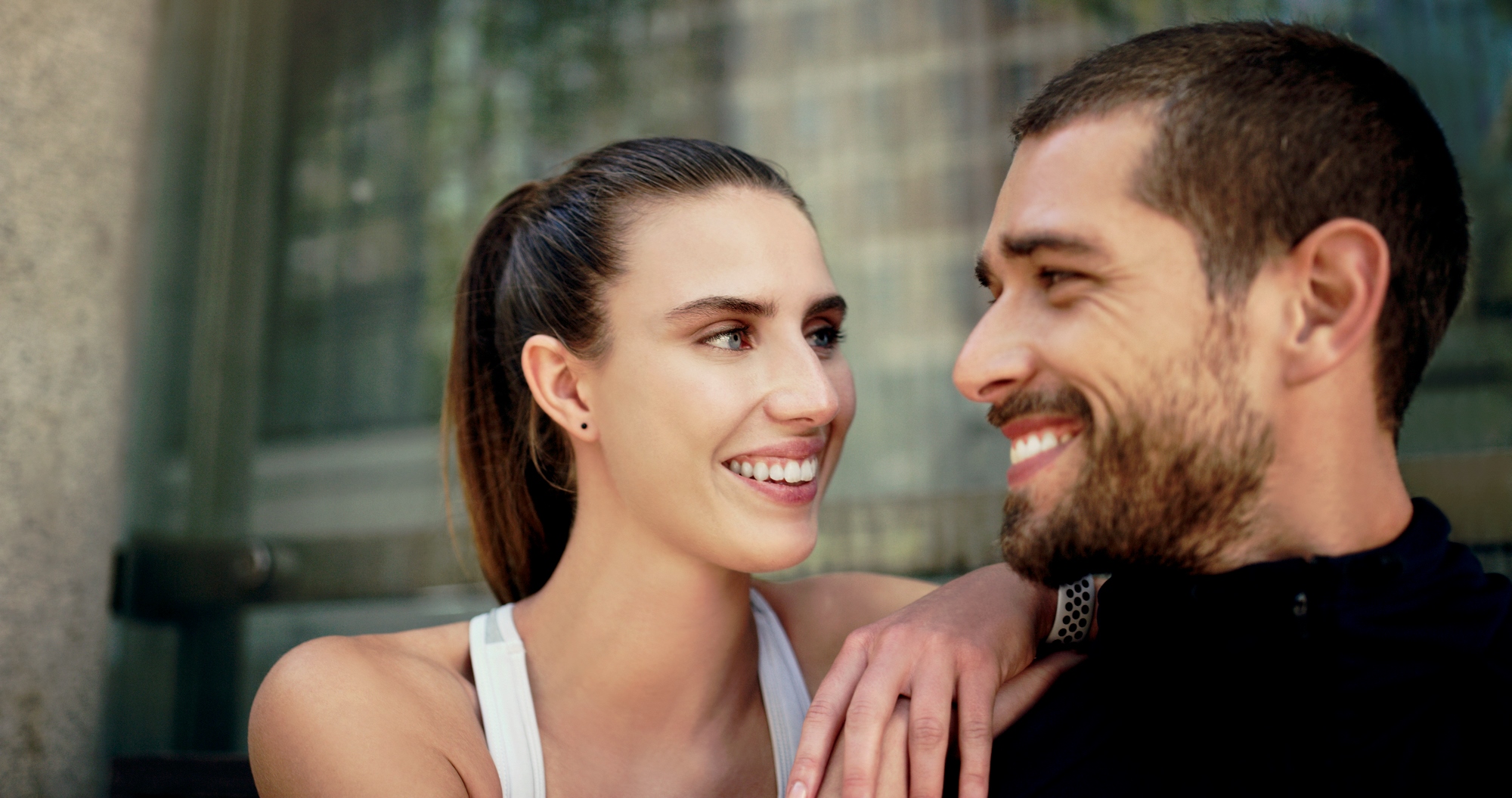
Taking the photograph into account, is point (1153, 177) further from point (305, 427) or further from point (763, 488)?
point (305, 427)

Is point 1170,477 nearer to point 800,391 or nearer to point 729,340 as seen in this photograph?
point 800,391

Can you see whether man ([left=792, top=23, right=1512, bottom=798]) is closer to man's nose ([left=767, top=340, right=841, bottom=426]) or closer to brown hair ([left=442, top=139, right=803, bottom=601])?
man's nose ([left=767, top=340, right=841, bottom=426])

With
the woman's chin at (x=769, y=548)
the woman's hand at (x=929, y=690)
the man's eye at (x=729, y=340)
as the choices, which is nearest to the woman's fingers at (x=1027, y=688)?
the woman's hand at (x=929, y=690)

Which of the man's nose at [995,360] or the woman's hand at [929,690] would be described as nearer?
the woman's hand at [929,690]

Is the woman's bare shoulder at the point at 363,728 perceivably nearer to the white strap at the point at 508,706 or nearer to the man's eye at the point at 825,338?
the white strap at the point at 508,706

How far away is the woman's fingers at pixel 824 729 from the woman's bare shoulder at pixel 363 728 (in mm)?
622

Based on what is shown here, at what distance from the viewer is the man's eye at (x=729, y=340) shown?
7.11 ft

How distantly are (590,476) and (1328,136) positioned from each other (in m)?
1.46

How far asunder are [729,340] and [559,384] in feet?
1.26

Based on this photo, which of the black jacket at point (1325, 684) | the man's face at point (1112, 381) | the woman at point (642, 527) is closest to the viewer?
the black jacket at point (1325, 684)

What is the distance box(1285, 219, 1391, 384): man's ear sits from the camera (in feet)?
4.91

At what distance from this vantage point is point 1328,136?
1555 mm

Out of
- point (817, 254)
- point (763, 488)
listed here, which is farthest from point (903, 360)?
point (763, 488)

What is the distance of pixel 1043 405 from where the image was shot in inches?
63.4
